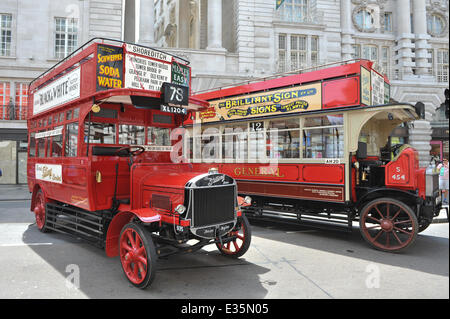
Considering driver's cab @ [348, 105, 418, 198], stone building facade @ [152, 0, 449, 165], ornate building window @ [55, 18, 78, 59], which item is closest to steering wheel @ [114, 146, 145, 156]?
driver's cab @ [348, 105, 418, 198]

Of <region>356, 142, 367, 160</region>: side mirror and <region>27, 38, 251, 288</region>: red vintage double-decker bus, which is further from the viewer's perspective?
<region>356, 142, 367, 160</region>: side mirror

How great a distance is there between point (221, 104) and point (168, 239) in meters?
5.91

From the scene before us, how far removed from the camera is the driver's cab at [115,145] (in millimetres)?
5797

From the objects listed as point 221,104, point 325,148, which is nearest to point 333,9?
point 221,104

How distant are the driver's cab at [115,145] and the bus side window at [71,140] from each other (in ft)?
1.14

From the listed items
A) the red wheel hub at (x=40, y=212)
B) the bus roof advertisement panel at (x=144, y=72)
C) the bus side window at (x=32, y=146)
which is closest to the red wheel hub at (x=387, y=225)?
the bus roof advertisement panel at (x=144, y=72)

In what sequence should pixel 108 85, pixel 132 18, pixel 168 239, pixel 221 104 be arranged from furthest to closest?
pixel 132 18
pixel 221 104
pixel 108 85
pixel 168 239

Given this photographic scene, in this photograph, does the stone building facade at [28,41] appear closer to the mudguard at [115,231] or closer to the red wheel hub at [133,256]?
the mudguard at [115,231]

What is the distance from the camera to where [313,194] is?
304 inches

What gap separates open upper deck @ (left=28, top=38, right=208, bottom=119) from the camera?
18.6 ft

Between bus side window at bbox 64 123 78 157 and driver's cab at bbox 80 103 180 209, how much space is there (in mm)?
348

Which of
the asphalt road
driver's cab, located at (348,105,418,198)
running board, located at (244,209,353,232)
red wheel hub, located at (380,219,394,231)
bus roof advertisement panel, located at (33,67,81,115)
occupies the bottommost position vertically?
the asphalt road

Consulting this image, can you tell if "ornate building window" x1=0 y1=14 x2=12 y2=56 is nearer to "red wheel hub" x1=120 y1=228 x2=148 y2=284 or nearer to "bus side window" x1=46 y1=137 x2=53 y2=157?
"bus side window" x1=46 y1=137 x2=53 y2=157
